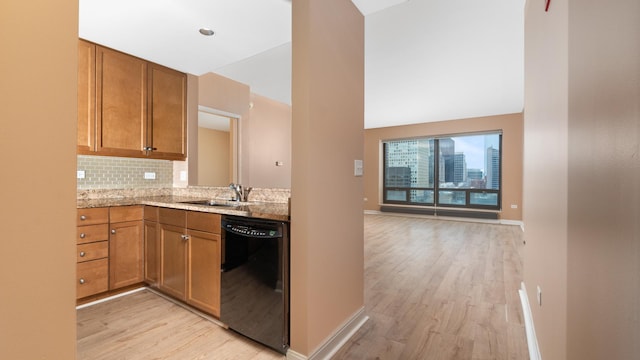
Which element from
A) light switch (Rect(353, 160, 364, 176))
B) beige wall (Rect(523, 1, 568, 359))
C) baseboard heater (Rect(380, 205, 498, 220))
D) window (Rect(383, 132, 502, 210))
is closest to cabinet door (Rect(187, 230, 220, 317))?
light switch (Rect(353, 160, 364, 176))

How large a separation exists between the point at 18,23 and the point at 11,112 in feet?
0.65

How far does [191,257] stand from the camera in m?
2.24

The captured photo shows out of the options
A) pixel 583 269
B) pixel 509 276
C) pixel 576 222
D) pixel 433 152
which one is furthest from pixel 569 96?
pixel 433 152

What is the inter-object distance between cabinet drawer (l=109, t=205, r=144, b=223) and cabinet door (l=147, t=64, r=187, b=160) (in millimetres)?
712

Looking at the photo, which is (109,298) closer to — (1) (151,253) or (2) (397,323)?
(1) (151,253)

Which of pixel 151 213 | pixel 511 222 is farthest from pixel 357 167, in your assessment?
pixel 511 222

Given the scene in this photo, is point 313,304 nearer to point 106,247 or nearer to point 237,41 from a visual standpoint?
point 106,247

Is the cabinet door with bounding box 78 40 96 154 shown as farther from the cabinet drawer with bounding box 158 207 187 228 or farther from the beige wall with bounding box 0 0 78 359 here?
the beige wall with bounding box 0 0 78 359

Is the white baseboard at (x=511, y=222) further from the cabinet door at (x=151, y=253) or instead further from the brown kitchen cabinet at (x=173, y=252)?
the cabinet door at (x=151, y=253)

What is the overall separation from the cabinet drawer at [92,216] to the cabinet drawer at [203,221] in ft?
2.97

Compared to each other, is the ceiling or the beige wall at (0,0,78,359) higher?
the ceiling

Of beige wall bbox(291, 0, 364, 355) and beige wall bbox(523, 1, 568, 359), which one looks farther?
beige wall bbox(291, 0, 364, 355)

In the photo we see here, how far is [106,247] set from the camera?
2521 millimetres

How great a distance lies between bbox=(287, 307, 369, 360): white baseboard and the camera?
1654 millimetres
